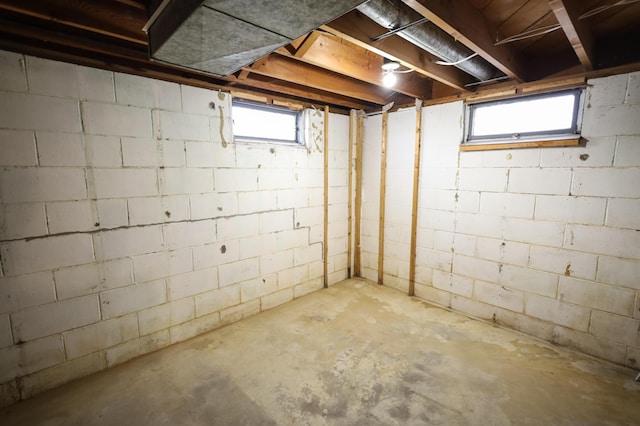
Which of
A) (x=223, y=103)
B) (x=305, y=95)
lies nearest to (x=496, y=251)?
(x=305, y=95)

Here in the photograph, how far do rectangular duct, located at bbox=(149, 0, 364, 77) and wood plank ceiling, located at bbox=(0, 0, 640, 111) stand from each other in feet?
0.79

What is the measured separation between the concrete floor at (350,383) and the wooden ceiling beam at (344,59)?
90.7 inches

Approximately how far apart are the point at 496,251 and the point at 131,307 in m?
3.26

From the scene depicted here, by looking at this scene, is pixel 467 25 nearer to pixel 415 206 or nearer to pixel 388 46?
pixel 388 46

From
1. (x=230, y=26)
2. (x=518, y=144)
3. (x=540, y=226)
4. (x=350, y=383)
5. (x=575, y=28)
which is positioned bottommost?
(x=350, y=383)

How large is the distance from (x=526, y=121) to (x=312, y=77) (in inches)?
77.2

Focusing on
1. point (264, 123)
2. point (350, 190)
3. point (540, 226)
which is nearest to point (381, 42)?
point (264, 123)

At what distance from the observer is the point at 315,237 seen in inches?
142

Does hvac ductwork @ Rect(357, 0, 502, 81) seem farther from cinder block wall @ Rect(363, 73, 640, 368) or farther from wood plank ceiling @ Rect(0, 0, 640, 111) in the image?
cinder block wall @ Rect(363, 73, 640, 368)

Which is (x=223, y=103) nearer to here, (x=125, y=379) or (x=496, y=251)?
(x=125, y=379)

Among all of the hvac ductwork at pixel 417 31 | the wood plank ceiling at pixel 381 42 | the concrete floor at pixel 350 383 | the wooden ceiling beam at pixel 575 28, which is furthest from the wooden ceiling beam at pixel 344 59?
the concrete floor at pixel 350 383

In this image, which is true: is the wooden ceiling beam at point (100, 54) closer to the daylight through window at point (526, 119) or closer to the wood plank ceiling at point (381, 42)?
the wood plank ceiling at point (381, 42)

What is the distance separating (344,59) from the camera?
7.72 ft

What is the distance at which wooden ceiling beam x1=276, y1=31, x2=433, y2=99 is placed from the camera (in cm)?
213
